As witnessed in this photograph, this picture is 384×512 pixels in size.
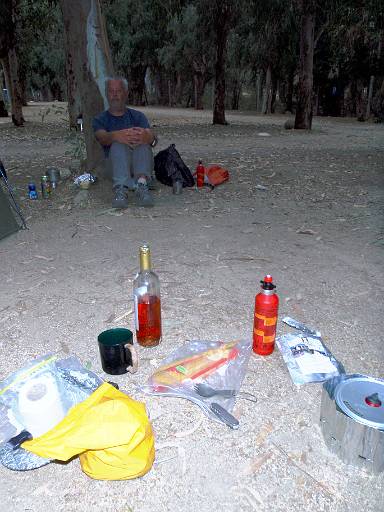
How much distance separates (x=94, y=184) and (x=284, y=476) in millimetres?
4940

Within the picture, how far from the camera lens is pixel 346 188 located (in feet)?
20.5

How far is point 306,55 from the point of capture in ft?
44.5

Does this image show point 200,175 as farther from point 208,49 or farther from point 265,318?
point 208,49

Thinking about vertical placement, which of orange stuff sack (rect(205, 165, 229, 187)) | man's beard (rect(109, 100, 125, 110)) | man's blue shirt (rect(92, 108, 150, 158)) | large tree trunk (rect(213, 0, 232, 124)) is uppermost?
large tree trunk (rect(213, 0, 232, 124))

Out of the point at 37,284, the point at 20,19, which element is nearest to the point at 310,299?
the point at 37,284

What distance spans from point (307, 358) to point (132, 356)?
962mm

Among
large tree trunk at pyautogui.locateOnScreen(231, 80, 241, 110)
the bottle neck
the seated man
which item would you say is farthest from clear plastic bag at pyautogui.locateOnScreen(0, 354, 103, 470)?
large tree trunk at pyautogui.locateOnScreen(231, 80, 241, 110)

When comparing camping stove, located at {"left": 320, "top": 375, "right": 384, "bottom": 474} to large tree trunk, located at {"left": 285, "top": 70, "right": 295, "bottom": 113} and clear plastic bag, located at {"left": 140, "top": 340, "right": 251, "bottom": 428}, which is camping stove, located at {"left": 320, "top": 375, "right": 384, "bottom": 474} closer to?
clear plastic bag, located at {"left": 140, "top": 340, "right": 251, "bottom": 428}

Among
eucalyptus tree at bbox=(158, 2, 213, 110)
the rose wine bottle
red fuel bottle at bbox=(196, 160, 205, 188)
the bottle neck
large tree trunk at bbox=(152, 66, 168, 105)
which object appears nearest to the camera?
the bottle neck

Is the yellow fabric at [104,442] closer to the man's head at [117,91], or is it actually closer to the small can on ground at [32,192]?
the man's head at [117,91]

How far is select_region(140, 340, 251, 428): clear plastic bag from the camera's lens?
6.62 ft

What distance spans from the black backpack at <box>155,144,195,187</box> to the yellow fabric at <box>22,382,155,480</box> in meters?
4.56

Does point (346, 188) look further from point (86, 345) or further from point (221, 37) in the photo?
point (221, 37)

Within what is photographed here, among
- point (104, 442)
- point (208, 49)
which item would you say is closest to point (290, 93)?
point (208, 49)
